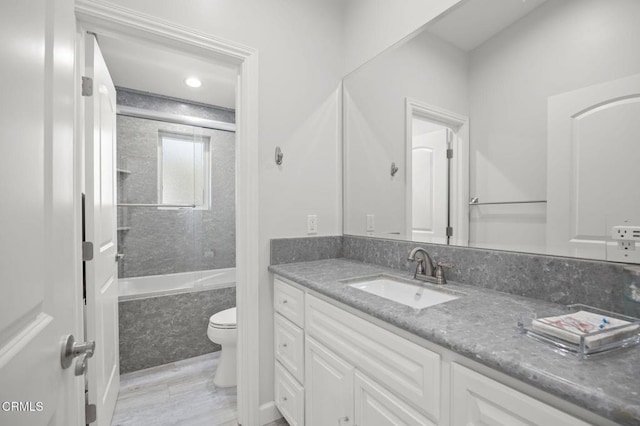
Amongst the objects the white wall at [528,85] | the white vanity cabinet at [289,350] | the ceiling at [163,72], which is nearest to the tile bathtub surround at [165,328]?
the white vanity cabinet at [289,350]

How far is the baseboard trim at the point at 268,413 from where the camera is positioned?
1621mm

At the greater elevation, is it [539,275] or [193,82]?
[193,82]

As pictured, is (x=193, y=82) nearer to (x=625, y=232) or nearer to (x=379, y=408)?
(x=379, y=408)

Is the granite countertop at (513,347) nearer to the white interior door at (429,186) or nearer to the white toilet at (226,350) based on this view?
the white interior door at (429,186)

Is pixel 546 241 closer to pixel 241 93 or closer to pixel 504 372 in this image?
pixel 504 372

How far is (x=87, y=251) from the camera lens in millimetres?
1324

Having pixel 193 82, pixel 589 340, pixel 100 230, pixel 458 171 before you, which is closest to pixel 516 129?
pixel 458 171

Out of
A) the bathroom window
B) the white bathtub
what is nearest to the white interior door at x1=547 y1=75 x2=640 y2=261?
the white bathtub

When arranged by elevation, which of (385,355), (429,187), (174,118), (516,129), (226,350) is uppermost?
(174,118)

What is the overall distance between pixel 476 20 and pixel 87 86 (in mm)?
1799

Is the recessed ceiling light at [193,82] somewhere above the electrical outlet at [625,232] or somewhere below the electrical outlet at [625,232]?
above

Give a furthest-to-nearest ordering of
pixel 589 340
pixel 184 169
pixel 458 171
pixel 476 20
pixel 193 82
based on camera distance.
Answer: pixel 184 169 → pixel 193 82 → pixel 458 171 → pixel 476 20 → pixel 589 340

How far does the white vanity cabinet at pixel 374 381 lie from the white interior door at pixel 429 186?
681 millimetres

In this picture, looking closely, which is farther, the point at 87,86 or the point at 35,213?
the point at 87,86
